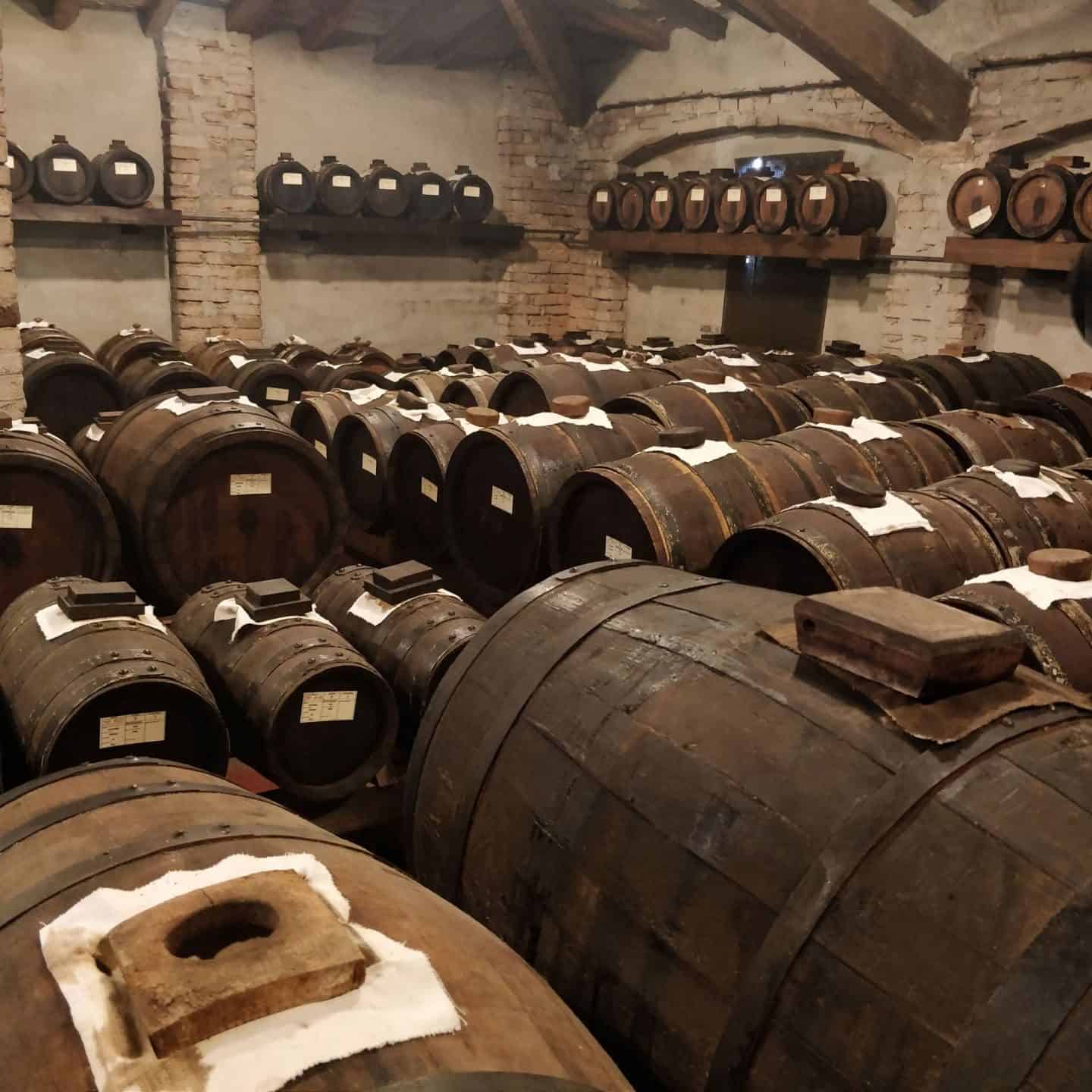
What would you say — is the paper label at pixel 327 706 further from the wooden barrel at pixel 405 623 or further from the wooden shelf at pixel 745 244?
the wooden shelf at pixel 745 244

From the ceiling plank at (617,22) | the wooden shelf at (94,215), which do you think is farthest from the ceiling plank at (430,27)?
the wooden shelf at (94,215)

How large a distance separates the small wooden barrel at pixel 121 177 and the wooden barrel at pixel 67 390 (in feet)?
8.29

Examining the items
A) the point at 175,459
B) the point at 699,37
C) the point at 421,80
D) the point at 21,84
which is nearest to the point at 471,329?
the point at 421,80

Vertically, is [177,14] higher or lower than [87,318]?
higher

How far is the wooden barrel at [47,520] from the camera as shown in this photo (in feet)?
13.8

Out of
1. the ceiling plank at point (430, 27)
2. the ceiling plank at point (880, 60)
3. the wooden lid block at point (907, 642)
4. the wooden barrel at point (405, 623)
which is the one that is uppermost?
the ceiling plank at point (430, 27)

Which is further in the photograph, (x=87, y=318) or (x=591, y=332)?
(x=591, y=332)

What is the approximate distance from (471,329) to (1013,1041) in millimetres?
12092

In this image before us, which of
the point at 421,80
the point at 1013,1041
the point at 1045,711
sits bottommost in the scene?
the point at 1013,1041

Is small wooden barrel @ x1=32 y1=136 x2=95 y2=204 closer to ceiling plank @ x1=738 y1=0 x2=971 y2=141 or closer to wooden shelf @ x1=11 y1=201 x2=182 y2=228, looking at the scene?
wooden shelf @ x1=11 y1=201 x2=182 y2=228

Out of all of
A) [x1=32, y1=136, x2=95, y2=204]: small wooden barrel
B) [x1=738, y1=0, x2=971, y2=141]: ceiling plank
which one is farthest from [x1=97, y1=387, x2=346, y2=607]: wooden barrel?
[x1=32, y1=136, x2=95, y2=204]: small wooden barrel

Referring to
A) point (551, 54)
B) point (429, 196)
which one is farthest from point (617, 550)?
point (551, 54)

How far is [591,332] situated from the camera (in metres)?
12.9

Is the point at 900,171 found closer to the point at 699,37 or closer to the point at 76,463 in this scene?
the point at 699,37
